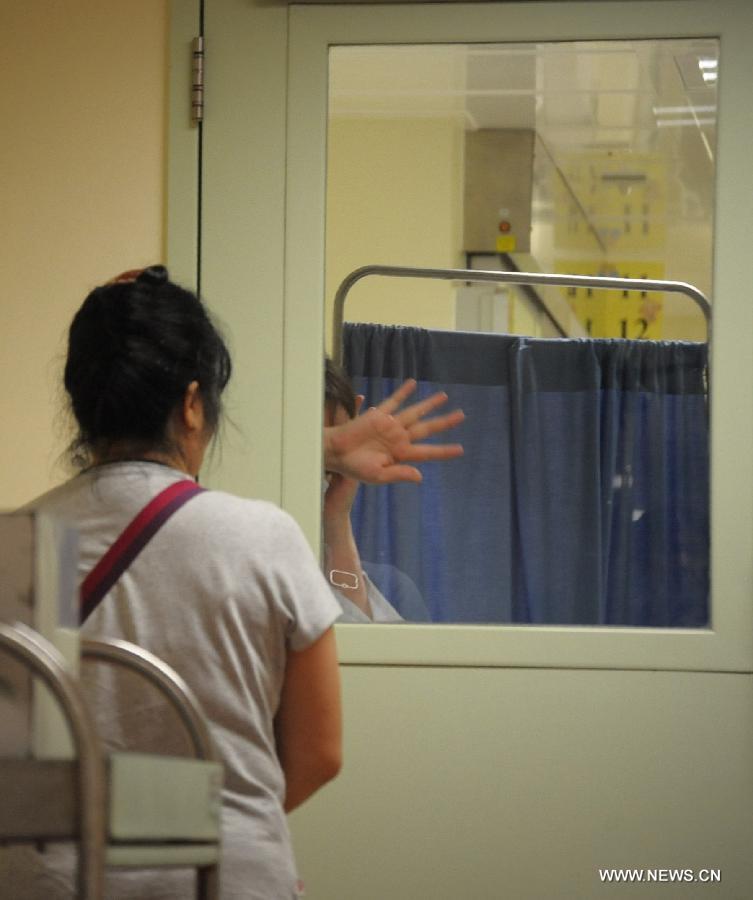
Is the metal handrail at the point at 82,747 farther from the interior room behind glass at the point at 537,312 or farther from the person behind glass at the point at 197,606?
the interior room behind glass at the point at 537,312

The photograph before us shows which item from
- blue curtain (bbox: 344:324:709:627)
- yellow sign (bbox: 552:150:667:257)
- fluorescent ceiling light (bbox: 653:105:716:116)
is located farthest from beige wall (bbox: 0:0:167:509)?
fluorescent ceiling light (bbox: 653:105:716:116)

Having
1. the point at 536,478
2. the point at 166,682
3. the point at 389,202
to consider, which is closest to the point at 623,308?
the point at 536,478

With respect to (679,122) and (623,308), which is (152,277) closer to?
(623,308)

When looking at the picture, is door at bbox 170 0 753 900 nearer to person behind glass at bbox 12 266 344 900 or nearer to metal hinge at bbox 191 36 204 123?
metal hinge at bbox 191 36 204 123

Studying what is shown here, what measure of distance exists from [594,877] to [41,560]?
174cm

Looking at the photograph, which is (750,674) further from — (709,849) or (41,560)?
(41,560)

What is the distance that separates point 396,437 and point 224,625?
1.20 meters

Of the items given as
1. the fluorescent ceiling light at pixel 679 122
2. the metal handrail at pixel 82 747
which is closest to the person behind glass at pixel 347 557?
the fluorescent ceiling light at pixel 679 122

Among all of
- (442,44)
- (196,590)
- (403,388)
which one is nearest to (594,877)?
(403,388)

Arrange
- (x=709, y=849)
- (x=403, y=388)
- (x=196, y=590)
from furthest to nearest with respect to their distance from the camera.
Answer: (x=403, y=388) → (x=709, y=849) → (x=196, y=590)

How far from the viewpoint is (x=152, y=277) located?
5.14 feet

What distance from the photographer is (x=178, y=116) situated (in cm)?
256

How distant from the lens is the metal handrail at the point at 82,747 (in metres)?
0.91

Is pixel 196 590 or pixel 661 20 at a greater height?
pixel 661 20
